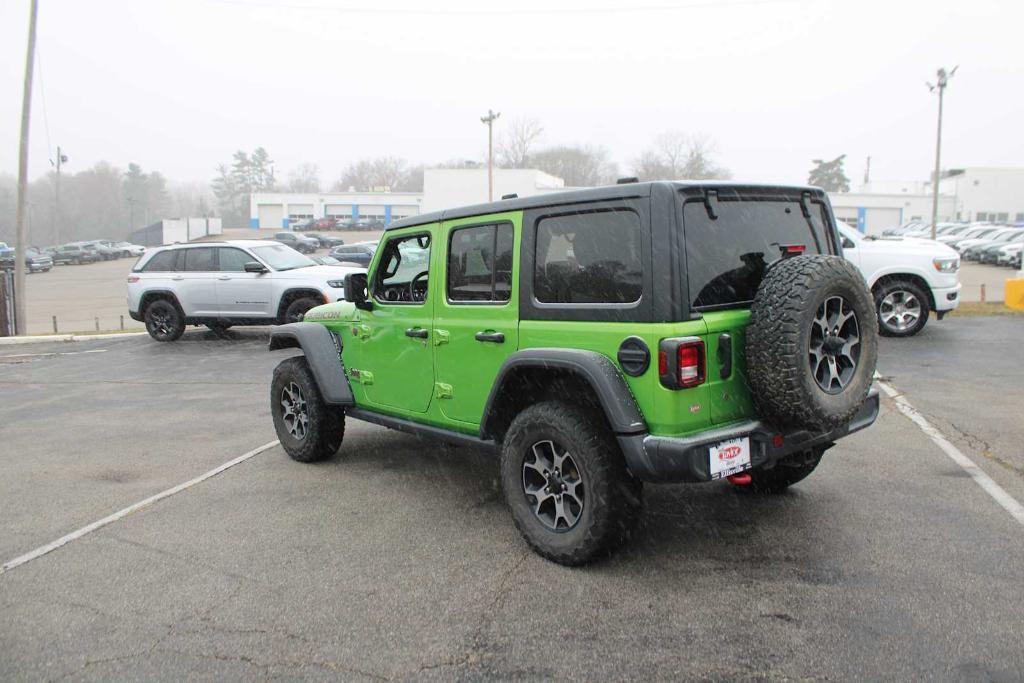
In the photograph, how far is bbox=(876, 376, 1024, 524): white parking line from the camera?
15.2ft

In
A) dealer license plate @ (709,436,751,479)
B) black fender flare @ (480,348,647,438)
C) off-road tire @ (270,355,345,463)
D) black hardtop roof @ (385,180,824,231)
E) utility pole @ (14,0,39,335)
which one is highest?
utility pole @ (14,0,39,335)

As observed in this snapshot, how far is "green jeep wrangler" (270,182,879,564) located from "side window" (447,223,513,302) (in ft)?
0.04

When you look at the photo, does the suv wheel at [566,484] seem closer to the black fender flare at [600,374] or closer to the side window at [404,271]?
the black fender flare at [600,374]

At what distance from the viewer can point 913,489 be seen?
496 cm

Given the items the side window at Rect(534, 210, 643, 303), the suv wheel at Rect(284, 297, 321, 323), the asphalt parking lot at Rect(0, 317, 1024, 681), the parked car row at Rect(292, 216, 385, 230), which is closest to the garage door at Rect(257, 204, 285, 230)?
the parked car row at Rect(292, 216, 385, 230)

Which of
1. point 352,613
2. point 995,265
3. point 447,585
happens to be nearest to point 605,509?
point 447,585

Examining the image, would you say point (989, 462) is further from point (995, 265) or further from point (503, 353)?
point (995, 265)

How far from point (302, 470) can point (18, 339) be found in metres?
14.1

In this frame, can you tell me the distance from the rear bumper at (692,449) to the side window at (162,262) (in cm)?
1303

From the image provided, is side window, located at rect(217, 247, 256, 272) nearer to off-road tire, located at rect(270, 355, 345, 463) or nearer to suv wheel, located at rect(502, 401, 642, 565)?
off-road tire, located at rect(270, 355, 345, 463)

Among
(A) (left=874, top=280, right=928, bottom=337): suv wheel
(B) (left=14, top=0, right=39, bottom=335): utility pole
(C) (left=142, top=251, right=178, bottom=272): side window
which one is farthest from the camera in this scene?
(B) (left=14, top=0, right=39, bottom=335): utility pole

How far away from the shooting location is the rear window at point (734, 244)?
3.60 m

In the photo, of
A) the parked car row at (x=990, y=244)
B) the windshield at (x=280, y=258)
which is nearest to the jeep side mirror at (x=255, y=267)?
the windshield at (x=280, y=258)

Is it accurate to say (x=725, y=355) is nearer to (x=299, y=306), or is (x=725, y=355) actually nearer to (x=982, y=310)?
(x=299, y=306)
